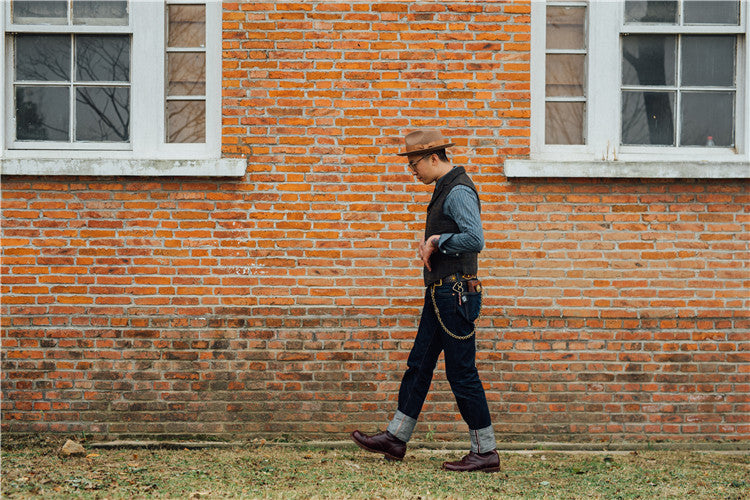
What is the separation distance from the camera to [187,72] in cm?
605

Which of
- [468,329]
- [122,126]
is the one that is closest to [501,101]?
[468,329]

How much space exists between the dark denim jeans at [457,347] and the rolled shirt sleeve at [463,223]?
0.29 m

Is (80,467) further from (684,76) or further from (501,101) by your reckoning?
(684,76)

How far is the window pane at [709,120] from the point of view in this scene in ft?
20.1

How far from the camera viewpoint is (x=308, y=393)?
590 centimetres

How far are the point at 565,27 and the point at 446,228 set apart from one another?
2.34 metres

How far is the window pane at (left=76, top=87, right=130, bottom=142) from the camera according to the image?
6098mm

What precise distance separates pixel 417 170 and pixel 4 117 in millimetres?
3525

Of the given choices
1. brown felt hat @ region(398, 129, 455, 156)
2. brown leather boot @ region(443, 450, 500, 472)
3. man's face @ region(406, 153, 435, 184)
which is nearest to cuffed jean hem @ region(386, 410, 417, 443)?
brown leather boot @ region(443, 450, 500, 472)

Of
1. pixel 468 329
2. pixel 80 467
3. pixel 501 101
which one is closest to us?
pixel 468 329

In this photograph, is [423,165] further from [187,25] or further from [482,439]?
[187,25]

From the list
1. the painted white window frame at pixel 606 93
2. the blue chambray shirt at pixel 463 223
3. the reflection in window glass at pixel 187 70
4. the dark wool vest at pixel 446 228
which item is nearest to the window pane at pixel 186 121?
the reflection in window glass at pixel 187 70

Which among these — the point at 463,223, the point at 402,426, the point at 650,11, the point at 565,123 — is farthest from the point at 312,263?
the point at 650,11

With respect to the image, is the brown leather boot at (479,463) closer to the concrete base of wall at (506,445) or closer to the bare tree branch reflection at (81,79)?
the concrete base of wall at (506,445)
